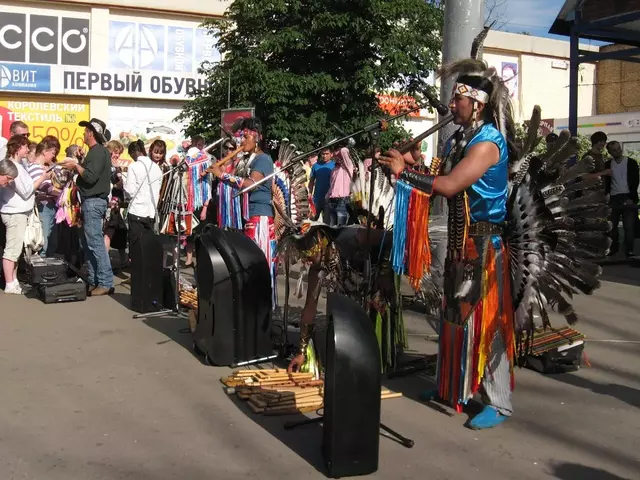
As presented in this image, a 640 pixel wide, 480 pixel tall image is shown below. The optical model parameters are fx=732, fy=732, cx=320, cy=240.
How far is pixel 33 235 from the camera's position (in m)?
9.29

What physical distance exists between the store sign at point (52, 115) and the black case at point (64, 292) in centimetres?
1528

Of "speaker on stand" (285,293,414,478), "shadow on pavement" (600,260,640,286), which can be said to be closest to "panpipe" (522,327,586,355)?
"speaker on stand" (285,293,414,478)

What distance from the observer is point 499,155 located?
13.7 ft

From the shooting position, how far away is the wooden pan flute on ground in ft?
15.0

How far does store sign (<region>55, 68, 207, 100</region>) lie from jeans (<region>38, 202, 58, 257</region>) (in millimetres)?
12158

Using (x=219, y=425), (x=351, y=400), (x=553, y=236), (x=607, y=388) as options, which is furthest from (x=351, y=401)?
(x=607, y=388)

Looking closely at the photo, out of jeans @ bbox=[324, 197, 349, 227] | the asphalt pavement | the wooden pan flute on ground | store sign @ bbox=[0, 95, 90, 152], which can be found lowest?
the asphalt pavement

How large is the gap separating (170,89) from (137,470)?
2088 cm

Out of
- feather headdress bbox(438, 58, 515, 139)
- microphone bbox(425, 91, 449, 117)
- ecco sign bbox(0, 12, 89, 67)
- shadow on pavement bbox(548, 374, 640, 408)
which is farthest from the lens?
ecco sign bbox(0, 12, 89, 67)

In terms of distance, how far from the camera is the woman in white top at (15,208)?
8625 mm

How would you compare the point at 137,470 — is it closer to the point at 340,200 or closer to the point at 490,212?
the point at 490,212

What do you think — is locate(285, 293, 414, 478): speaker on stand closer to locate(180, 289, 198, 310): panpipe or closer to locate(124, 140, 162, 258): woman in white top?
locate(180, 289, 198, 310): panpipe

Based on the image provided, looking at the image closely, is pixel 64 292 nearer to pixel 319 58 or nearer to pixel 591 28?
pixel 591 28

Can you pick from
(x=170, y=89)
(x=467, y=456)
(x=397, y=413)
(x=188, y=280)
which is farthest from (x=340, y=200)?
(x=170, y=89)
